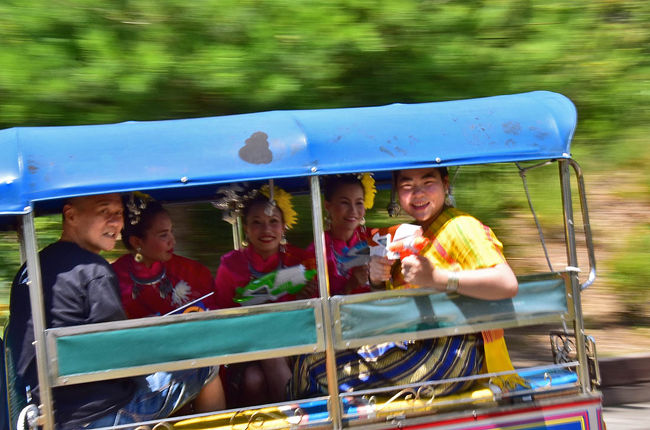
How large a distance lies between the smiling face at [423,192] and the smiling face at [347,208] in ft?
2.53

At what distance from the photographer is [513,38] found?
5145mm

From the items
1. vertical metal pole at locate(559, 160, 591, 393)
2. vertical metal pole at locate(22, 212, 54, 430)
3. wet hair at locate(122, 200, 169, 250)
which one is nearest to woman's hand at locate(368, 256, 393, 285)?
vertical metal pole at locate(559, 160, 591, 393)

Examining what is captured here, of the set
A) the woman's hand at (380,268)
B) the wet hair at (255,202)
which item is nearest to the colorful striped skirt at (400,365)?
the woman's hand at (380,268)

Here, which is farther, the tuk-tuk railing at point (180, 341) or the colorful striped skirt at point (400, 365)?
the colorful striped skirt at point (400, 365)

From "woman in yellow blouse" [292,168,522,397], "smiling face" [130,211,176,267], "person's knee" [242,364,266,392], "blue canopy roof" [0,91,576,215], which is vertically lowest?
"person's knee" [242,364,266,392]

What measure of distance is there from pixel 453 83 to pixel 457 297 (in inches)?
85.3

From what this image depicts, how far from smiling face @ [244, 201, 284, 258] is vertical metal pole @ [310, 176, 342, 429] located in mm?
936

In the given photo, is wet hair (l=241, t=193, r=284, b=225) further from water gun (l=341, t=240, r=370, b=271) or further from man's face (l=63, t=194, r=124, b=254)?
man's face (l=63, t=194, r=124, b=254)

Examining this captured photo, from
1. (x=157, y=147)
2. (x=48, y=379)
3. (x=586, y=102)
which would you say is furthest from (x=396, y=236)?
(x=586, y=102)

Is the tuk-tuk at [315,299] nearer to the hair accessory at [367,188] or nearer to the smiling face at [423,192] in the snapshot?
the smiling face at [423,192]

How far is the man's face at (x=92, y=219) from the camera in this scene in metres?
3.11

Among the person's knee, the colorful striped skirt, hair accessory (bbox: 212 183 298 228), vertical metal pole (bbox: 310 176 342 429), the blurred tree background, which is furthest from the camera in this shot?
the blurred tree background

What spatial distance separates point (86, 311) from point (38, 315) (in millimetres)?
189

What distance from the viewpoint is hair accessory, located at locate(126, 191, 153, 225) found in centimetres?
386
